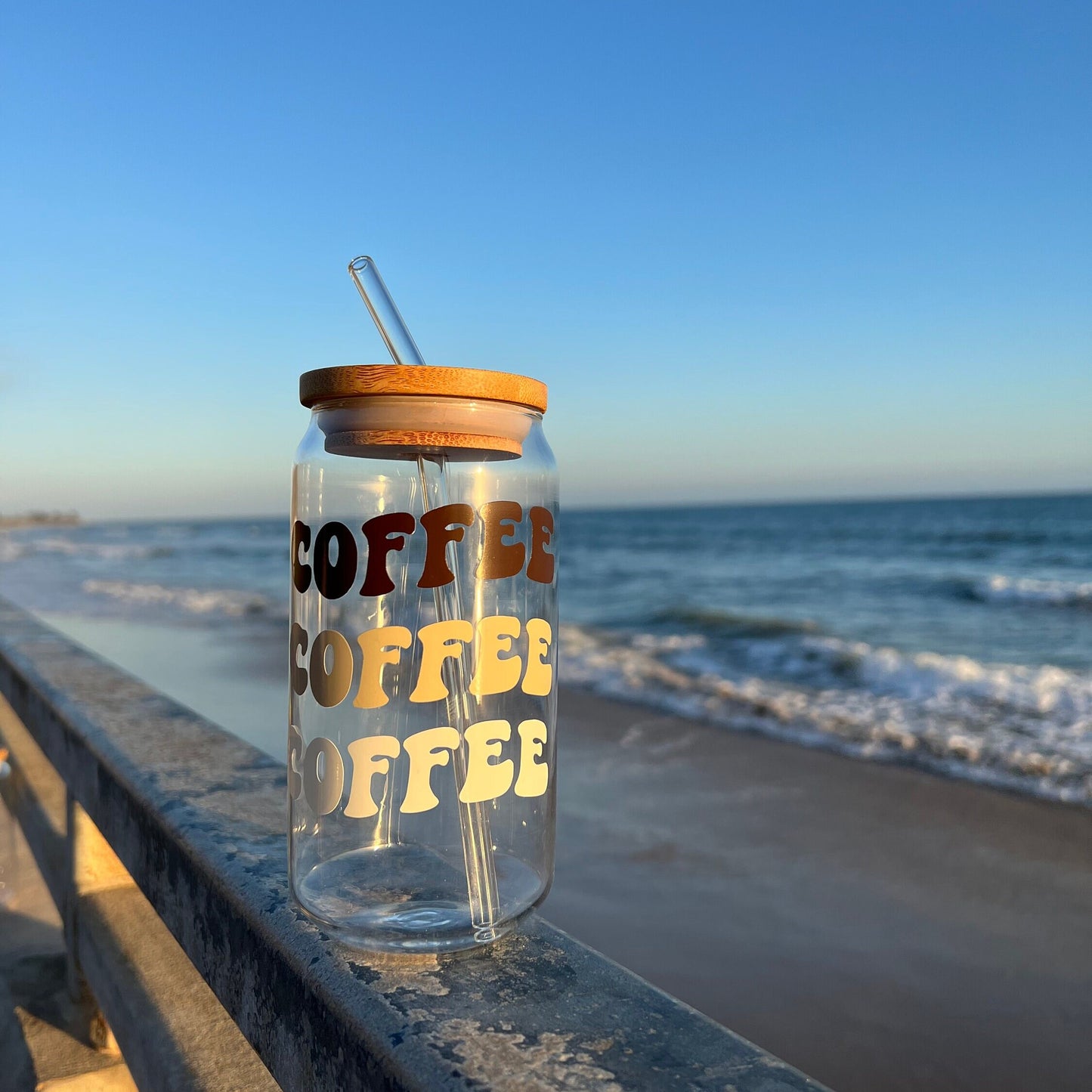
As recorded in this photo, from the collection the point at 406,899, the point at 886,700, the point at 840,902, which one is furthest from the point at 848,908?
the point at 886,700

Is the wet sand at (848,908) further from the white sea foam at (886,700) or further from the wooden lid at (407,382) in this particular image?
the wooden lid at (407,382)

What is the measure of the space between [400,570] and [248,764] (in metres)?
0.72

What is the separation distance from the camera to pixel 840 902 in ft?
9.48

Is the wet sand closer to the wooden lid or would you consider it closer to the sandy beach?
the sandy beach

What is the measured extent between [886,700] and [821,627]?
13.5 ft

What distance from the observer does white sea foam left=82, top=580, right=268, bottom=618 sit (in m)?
10.5

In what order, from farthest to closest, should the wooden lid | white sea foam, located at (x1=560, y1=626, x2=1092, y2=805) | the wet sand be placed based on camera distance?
white sea foam, located at (x1=560, y1=626, x2=1092, y2=805) < the wet sand < the wooden lid

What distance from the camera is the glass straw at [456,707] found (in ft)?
2.25

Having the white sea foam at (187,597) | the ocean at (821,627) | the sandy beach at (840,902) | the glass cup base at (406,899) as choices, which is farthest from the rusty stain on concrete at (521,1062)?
the white sea foam at (187,597)

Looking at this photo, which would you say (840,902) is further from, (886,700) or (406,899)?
(886,700)

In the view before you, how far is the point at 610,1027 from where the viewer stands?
1.98 feet

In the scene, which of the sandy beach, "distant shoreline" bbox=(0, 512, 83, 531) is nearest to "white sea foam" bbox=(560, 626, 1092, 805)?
the sandy beach

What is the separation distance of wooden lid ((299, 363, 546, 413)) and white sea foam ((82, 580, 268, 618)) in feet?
32.2

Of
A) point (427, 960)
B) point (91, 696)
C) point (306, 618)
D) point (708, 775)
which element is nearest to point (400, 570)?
point (306, 618)
